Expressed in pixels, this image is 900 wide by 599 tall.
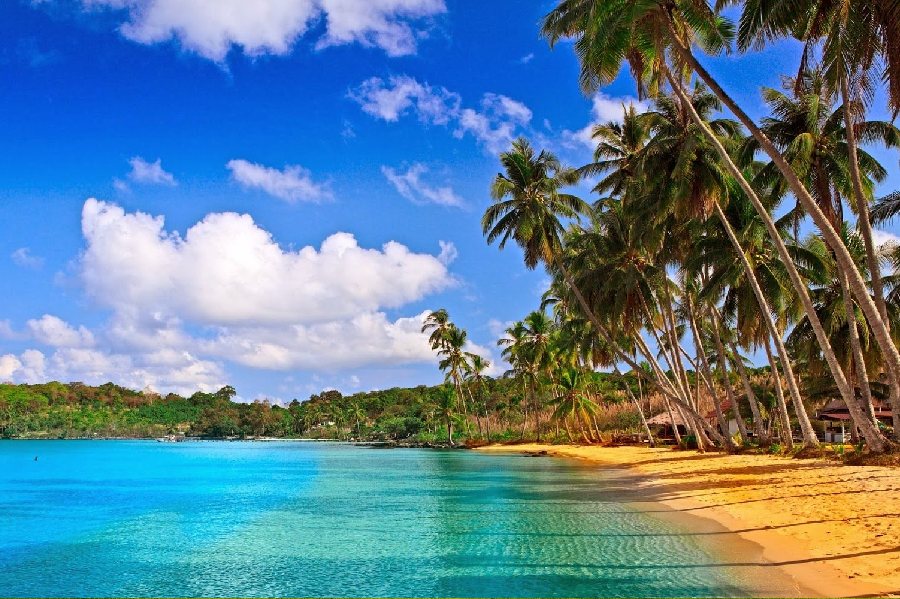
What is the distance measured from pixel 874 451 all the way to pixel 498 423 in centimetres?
6783

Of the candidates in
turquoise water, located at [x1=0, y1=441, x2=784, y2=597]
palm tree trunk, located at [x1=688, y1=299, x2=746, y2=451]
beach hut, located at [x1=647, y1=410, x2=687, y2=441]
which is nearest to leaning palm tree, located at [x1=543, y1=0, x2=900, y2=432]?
turquoise water, located at [x1=0, y1=441, x2=784, y2=597]

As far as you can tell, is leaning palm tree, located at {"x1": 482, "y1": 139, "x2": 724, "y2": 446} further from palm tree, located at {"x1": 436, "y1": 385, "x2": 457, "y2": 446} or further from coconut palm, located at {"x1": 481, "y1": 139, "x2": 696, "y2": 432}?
palm tree, located at {"x1": 436, "y1": 385, "x2": 457, "y2": 446}

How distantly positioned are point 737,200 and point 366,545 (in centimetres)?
2019

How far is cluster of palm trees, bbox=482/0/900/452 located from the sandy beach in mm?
2824

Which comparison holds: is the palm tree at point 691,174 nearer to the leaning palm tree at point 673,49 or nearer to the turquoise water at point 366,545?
the leaning palm tree at point 673,49

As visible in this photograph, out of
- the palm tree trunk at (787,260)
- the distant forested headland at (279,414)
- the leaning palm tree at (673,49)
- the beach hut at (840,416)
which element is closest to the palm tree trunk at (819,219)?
the leaning palm tree at (673,49)

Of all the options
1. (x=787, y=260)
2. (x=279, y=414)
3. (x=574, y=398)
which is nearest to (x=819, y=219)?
(x=787, y=260)

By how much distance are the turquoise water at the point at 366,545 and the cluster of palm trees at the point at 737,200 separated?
28.3ft

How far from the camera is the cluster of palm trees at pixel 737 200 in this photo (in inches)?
597

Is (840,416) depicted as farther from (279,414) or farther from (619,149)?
(279,414)

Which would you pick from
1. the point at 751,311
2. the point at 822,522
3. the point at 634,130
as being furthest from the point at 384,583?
the point at 634,130

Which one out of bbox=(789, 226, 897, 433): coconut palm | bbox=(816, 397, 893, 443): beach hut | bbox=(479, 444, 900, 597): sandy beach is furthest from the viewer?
bbox=(816, 397, 893, 443): beach hut

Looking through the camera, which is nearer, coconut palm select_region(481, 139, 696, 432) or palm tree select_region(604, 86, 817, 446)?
palm tree select_region(604, 86, 817, 446)

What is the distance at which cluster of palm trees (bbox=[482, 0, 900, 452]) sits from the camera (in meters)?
15.2
